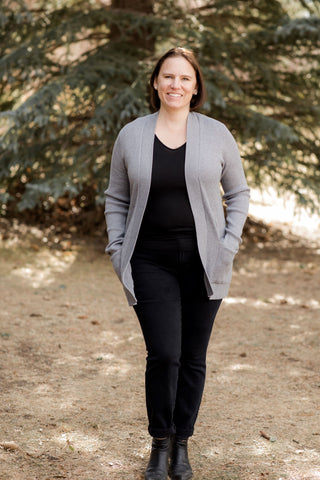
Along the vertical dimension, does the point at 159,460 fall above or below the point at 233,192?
below

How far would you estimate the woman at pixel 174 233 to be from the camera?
9.70 feet

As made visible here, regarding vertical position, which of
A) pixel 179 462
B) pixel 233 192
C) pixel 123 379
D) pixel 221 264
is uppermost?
pixel 233 192

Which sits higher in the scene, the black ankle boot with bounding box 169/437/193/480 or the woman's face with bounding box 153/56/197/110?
the woman's face with bounding box 153/56/197/110

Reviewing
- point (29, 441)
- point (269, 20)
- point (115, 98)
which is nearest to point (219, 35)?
point (269, 20)

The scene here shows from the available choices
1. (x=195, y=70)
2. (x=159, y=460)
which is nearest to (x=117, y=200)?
(x=195, y=70)

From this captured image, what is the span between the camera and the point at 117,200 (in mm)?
3230

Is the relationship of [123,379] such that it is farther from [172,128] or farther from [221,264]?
[172,128]

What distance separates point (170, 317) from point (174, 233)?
1.39 ft

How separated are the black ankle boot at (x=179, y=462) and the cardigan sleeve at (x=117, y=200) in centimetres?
112

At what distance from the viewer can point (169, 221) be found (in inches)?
117

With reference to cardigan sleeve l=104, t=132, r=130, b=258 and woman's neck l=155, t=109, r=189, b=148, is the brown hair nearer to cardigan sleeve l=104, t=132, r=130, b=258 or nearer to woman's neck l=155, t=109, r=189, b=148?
woman's neck l=155, t=109, r=189, b=148

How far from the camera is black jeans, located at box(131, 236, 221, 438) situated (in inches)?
117

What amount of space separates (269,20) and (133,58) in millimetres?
2187

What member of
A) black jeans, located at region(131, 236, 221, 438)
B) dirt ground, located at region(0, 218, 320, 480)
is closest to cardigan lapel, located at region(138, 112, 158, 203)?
black jeans, located at region(131, 236, 221, 438)
